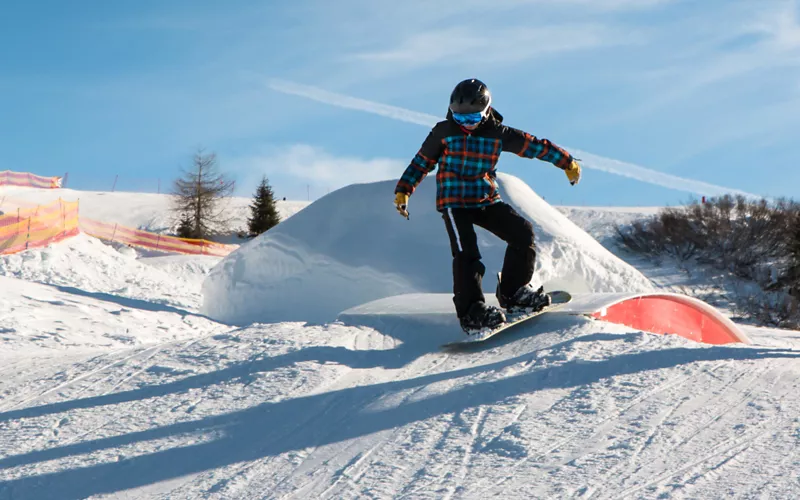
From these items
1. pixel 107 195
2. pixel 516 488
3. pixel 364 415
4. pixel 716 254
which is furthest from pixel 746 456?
pixel 107 195

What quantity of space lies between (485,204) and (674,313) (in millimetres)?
2662

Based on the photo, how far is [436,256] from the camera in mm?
9594

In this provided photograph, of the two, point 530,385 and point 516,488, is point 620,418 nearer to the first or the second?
point 530,385

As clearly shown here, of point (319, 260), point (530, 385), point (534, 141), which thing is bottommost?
point (530, 385)

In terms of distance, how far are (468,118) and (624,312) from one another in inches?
79.1

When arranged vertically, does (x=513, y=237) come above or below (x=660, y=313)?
above

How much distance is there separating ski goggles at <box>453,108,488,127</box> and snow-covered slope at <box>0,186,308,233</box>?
3724 centimetres

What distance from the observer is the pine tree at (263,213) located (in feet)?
127

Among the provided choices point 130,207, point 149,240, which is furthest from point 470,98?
point 130,207

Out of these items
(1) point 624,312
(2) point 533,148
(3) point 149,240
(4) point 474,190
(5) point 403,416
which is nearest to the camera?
(5) point 403,416

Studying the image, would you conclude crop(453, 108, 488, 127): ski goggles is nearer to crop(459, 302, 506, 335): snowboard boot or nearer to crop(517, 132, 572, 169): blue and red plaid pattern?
crop(517, 132, 572, 169): blue and red plaid pattern

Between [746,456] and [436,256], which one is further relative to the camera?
[436,256]

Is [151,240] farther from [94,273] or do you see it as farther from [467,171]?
[467,171]

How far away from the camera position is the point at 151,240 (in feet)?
106
